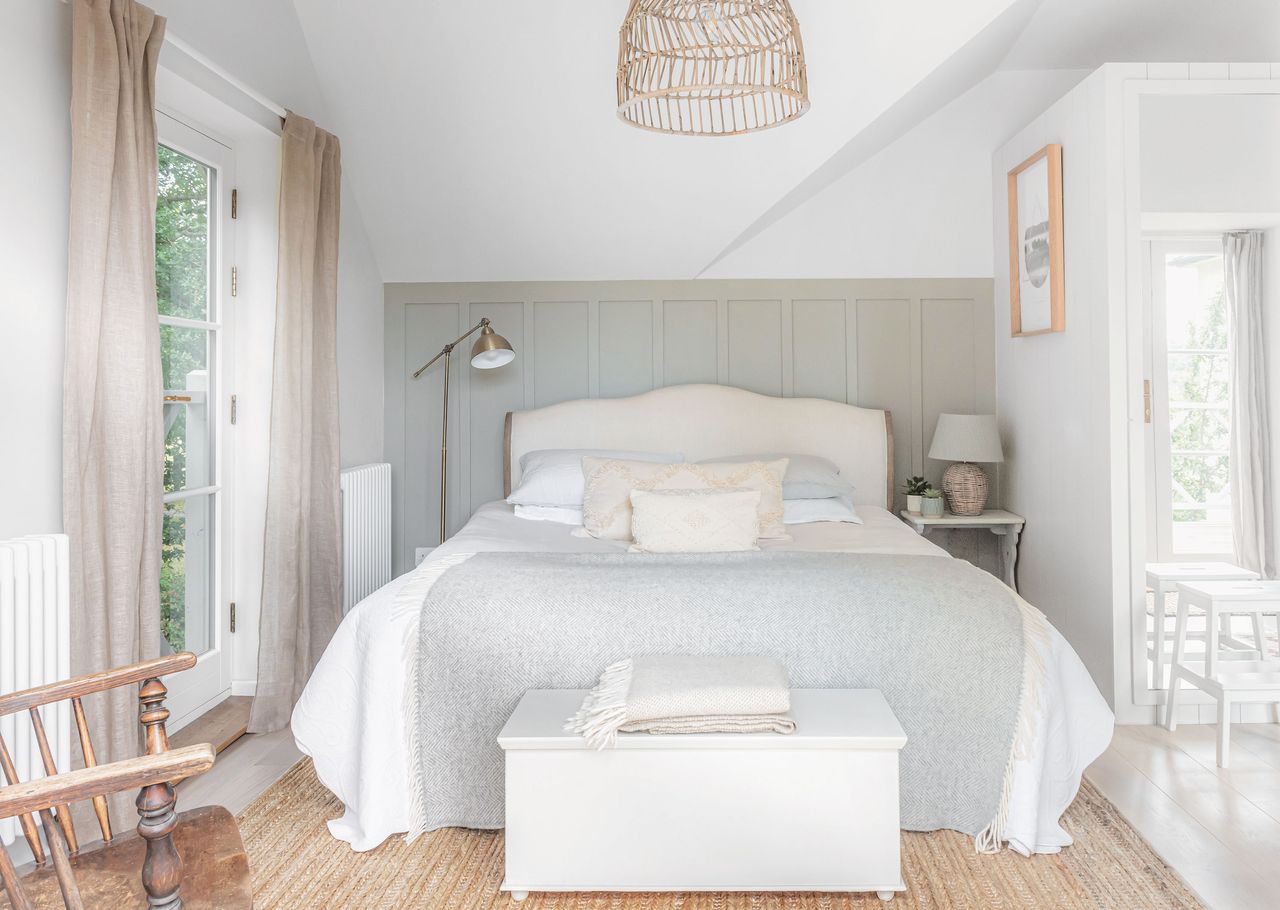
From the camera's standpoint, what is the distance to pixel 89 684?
1379 millimetres

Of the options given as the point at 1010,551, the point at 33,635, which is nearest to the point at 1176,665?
the point at 1010,551

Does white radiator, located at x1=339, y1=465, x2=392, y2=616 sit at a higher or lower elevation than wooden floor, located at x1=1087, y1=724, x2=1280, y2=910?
higher

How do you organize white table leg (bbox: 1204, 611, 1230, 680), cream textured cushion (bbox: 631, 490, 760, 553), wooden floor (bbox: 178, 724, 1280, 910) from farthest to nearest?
cream textured cushion (bbox: 631, 490, 760, 553)
white table leg (bbox: 1204, 611, 1230, 680)
wooden floor (bbox: 178, 724, 1280, 910)

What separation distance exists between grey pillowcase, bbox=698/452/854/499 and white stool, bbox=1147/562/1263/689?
1.17 meters

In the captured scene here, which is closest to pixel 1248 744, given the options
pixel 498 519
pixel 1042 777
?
pixel 1042 777

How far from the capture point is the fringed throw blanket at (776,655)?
2109 millimetres

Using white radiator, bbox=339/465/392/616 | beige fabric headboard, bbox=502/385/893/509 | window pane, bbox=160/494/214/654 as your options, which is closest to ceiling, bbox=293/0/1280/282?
beige fabric headboard, bbox=502/385/893/509

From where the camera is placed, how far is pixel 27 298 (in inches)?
76.8

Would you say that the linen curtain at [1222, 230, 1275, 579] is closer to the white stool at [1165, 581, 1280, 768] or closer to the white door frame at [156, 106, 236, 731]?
the white stool at [1165, 581, 1280, 768]

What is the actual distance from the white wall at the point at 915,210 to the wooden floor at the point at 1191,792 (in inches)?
90.2

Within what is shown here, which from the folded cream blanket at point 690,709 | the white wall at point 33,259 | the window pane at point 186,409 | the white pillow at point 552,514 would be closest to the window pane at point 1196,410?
the white pillow at point 552,514

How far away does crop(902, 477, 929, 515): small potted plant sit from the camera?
3906mm

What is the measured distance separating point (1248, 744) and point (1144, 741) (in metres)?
0.30

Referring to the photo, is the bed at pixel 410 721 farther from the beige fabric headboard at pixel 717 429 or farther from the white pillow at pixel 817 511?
the beige fabric headboard at pixel 717 429
